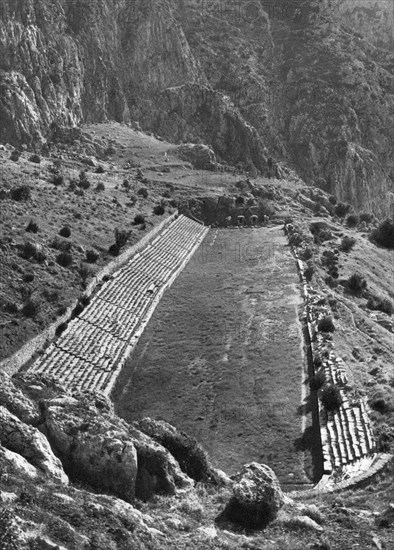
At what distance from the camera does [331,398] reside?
31.5 m

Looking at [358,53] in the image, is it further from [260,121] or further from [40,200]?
[40,200]

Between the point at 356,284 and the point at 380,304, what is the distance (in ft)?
9.82

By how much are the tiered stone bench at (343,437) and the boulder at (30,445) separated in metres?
10.8

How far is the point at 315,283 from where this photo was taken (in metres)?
54.0

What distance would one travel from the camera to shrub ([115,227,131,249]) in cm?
5591

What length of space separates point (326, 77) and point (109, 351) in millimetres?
152084

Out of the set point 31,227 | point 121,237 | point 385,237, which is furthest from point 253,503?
point 385,237

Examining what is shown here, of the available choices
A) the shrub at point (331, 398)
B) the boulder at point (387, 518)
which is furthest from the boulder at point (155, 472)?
the shrub at point (331, 398)

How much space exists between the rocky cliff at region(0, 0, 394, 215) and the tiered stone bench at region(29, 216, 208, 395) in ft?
202

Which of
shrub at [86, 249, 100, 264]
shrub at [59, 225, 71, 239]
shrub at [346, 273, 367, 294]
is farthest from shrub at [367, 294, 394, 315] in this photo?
shrub at [59, 225, 71, 239]

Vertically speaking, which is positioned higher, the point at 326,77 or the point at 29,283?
the point at 326,77

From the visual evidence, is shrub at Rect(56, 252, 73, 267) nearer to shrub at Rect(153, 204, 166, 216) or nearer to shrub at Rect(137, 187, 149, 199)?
shrub at Rect(153, 204, 166, 216)

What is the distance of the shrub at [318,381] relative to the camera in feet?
110

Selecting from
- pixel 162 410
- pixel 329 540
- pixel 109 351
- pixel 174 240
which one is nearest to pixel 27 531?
pixel 329 540
